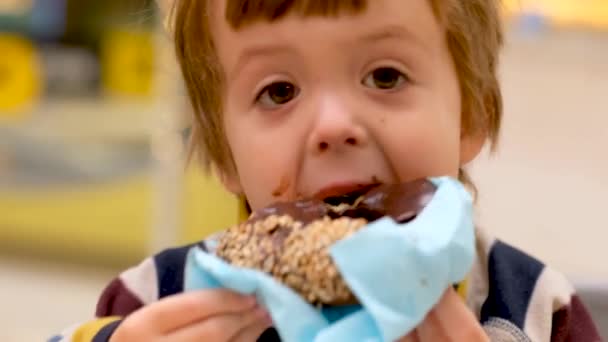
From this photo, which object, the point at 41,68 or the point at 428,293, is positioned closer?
the point at 428,293

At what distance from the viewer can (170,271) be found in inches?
36.7

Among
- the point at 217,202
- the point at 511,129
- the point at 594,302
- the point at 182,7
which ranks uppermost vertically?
the point at 182,7

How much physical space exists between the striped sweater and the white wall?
3.44 ft

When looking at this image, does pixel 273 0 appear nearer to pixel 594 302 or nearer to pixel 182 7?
pixel 182 7

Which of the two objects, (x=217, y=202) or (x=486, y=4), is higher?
(x=486, y=4)

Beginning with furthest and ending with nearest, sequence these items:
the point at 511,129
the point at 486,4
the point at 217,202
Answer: the point at 217,202 < the point at 511,129 < the point at 486,4

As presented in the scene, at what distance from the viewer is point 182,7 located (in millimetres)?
821

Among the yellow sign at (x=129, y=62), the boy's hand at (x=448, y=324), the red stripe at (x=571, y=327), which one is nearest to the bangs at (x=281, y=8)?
the boy's hand at (x=448, y=324)

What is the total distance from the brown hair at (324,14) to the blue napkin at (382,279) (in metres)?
0.21

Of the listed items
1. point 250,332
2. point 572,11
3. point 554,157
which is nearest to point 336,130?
point 250,332

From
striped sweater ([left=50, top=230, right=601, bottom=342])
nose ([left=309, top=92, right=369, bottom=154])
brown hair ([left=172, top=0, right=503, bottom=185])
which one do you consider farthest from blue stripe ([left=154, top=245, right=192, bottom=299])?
nose ([left=309, top=92, right=369, bottom=154])

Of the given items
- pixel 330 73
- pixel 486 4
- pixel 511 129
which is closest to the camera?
pixel 330 73

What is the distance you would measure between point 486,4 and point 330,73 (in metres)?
0.20

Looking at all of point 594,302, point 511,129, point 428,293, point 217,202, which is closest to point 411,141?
point 428,293
